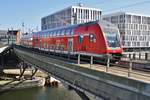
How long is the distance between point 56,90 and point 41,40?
12865mm

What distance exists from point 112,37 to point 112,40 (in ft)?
1.09

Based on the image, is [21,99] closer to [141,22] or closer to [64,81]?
[64,81]

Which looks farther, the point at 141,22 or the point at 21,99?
the point at 141,22

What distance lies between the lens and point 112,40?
82.6 ft

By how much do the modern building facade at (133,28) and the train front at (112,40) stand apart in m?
108

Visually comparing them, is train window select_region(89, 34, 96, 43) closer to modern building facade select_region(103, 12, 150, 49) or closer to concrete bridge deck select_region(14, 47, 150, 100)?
concrete bridge deck select_region(14, 47, 150, 100)

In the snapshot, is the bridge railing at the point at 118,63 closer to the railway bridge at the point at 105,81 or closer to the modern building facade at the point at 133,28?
the railway bridge at the point at 105,81

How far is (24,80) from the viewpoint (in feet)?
195

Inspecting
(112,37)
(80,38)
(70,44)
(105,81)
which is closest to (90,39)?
(112,37)

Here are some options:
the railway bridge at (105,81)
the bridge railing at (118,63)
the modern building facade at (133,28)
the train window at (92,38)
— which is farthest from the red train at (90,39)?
the modern building facade at (133,28)

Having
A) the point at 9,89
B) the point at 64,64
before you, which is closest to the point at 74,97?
the point at 9,89

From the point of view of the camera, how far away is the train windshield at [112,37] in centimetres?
2486

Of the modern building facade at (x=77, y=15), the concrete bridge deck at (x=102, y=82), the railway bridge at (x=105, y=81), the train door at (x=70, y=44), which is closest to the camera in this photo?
the concrete bridge deck at (x=102, y=82)

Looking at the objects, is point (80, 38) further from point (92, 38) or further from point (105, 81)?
point (105, 81)
